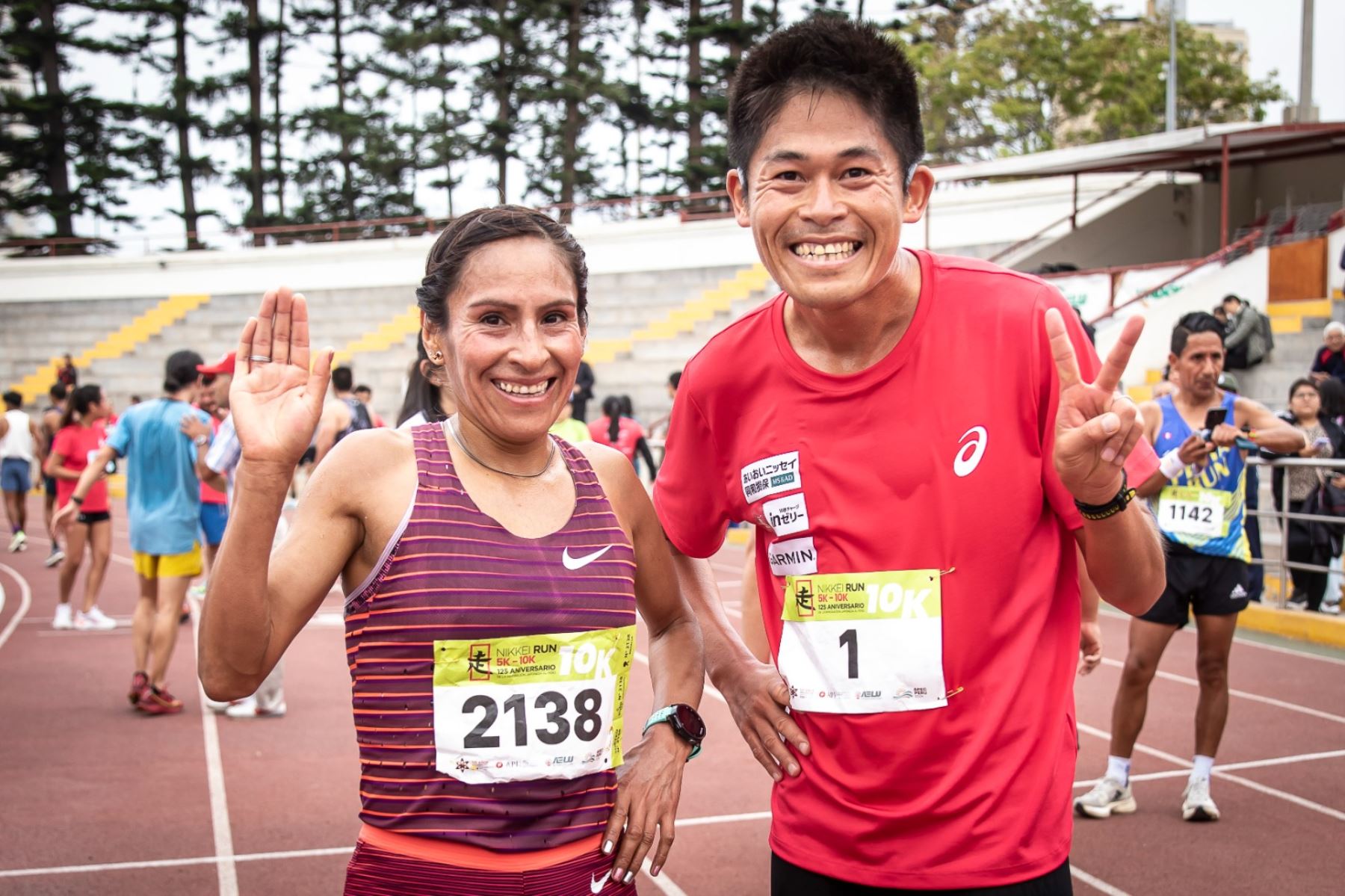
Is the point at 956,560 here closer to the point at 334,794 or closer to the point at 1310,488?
the point at 334,794

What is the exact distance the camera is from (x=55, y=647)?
9758 mm

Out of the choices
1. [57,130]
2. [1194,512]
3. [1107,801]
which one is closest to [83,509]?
[1107,801]

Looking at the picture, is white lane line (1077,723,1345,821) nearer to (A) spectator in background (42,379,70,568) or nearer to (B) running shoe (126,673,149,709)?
(B) running shoe (126,673,149,709)

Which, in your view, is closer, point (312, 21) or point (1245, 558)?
point (1245, 558)

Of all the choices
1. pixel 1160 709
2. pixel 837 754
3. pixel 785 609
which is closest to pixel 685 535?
pixel 785 609

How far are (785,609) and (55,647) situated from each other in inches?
352

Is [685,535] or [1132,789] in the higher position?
[685,535]

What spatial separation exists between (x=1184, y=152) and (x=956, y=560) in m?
19.9

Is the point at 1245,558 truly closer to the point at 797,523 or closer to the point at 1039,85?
the point at 797,523

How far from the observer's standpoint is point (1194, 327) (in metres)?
5.75

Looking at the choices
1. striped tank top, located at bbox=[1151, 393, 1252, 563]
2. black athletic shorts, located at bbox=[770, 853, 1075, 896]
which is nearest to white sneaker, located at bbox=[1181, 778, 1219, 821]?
striped tank top, located at bbox=[1151, 393, 1252, 563]

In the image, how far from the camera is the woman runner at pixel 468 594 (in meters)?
2.03

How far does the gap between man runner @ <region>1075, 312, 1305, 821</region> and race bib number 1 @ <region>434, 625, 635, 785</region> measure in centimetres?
364

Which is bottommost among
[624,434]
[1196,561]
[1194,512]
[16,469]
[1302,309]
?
[16,469]
